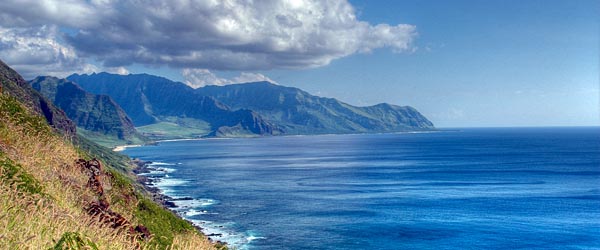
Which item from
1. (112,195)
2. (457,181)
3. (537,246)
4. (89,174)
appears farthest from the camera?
(457,181)

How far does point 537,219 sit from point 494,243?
2582 cm

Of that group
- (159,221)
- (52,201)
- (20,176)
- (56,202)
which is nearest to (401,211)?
(159,221)

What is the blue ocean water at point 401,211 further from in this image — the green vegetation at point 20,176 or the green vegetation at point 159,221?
the green vegetation at point 20,176

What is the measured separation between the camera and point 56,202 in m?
15.2

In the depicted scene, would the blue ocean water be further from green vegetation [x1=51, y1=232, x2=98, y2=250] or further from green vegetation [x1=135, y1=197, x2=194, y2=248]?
green vegetation [x1=51, y1=232, x2=98, y2=250]

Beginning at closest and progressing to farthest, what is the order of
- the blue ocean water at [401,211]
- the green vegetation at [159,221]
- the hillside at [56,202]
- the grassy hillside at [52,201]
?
the grassy hillside at [52,201], the hillside at [56,202], the green vegetation at [159,221], the blue ocean water at [401,211]

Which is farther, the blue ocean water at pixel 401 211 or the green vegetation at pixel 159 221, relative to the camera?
the blue ocean water at pixel 401 211

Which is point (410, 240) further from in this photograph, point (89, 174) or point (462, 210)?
point (89, 174)

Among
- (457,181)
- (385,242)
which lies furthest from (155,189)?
(457,181)

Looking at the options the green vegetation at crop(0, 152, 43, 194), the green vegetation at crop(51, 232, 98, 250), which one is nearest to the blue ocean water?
the green vegetation at crop(0, 152, 43, 194)

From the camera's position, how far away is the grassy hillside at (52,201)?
9.22 meters

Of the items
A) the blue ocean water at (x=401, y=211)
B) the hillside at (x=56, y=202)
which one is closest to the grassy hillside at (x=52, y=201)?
the hillside at (x=56, y=202)

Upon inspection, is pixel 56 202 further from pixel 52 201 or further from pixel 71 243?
pixel 71 243

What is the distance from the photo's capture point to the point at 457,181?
174 metres
